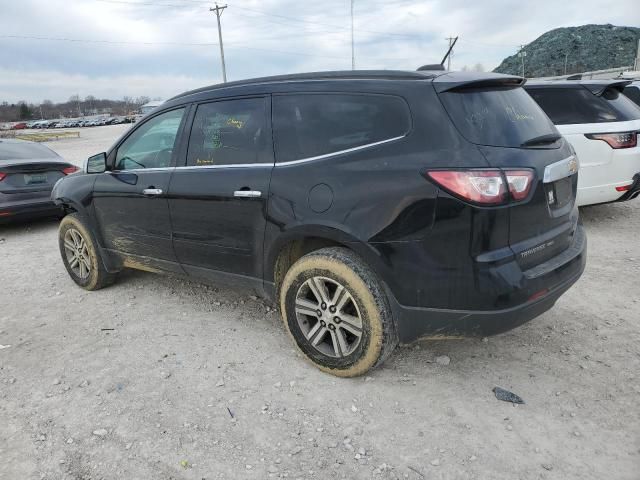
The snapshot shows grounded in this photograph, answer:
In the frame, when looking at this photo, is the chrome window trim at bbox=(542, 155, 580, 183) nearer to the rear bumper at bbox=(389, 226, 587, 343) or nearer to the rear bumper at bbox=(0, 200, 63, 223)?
the rear bumper at bbox=(389, 226, 587, 343)

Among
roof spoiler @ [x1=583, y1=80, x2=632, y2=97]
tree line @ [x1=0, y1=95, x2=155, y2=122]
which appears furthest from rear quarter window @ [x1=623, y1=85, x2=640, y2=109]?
tree line @ [x1=0, y1=95, x2=155, y2=122]

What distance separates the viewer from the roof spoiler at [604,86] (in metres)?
6.02

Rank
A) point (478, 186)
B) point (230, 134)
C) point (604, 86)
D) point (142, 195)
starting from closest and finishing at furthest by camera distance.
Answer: point (478, 186), point (230, 134), point (142, 195), point (604, 86)

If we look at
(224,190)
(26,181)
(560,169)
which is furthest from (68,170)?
(560,169)

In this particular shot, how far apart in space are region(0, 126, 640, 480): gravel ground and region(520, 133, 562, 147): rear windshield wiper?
1383 millimetres

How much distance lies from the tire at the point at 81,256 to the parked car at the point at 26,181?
7.79ft

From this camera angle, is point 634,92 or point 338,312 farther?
point 634,92

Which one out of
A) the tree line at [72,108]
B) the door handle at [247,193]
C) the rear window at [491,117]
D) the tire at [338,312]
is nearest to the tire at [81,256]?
the door handle at [247,193]

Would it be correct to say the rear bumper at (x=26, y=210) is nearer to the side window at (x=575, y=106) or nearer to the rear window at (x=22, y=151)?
the rear window at (x=22, y=151)

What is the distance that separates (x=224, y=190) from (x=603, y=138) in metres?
4.79

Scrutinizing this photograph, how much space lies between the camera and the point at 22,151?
785 cm

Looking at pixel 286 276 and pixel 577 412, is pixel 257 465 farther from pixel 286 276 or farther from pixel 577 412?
pixel 577 412

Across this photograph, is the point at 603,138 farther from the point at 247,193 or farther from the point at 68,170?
the point at 68,170

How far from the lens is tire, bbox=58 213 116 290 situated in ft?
15.5
